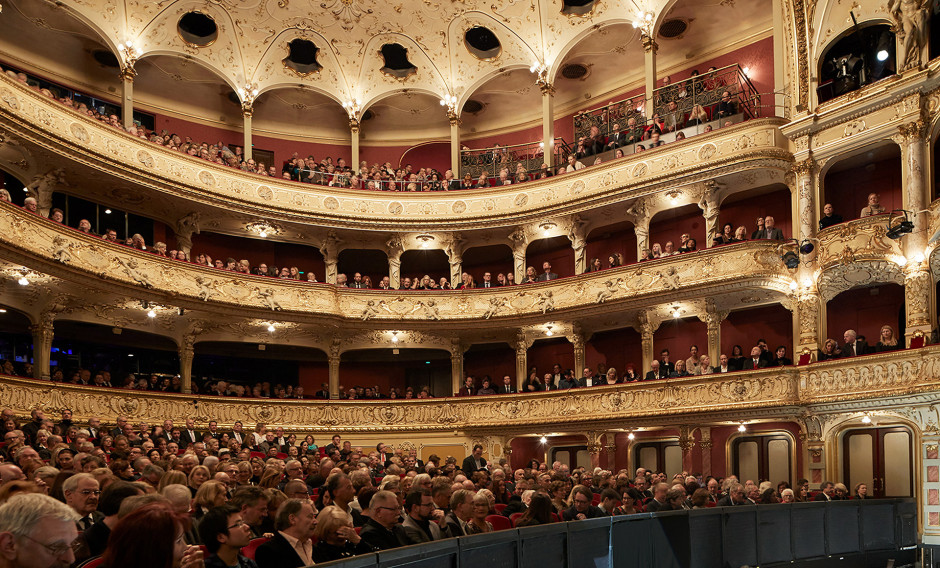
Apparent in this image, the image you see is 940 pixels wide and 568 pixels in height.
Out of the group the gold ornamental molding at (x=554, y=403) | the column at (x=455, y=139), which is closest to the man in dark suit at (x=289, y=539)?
the gold ornamental molding at (x=554, y=403)

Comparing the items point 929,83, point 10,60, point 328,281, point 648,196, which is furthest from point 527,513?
point 10,60

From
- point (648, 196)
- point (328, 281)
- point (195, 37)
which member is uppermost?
point (195, 37)

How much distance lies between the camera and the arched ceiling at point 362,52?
766 inches

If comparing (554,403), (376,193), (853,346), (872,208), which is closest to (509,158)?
(376,193)

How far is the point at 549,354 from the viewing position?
74.7 ft

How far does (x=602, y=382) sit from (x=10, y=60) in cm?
1542

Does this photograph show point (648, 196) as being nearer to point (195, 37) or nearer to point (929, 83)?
point (929, 83)

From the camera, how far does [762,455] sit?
17.8 metres

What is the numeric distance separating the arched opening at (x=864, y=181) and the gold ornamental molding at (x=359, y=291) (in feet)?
7.10

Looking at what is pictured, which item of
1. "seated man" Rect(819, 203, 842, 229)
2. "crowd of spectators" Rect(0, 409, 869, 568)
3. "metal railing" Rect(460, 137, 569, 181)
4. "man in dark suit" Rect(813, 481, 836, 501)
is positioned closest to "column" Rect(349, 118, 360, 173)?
"metal railing" Rect(460, 137, 569, 181)

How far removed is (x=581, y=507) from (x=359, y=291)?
48.2 ft

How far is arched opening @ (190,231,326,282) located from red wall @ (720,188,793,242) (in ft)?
36.1

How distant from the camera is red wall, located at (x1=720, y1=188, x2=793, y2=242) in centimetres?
1854

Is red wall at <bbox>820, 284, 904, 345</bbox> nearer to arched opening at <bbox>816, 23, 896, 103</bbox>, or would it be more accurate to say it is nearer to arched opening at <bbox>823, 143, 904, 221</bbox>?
arched opening at <bbox>823, 143, 904, 221</bbox>
